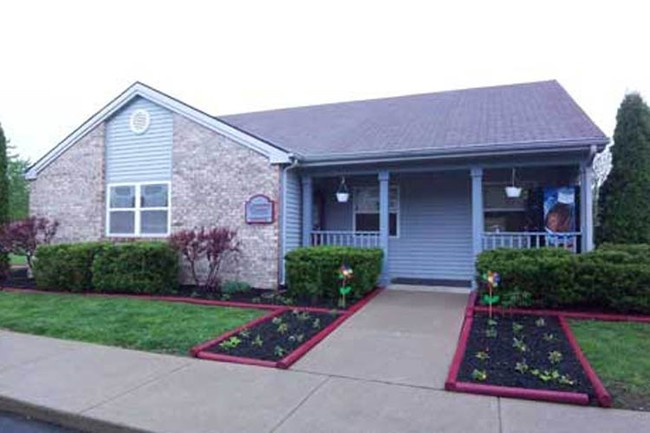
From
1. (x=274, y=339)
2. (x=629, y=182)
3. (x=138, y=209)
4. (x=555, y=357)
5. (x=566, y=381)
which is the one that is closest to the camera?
(x=566, y=381)

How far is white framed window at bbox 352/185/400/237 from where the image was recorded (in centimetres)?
1278

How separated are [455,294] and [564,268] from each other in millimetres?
2491

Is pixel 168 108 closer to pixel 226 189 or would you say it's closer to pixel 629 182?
pixel 226 189

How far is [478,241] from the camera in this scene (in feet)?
33.5

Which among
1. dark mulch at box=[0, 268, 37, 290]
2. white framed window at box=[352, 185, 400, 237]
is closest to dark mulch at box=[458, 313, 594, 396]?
white framed window at box=[352, 185, 400, 237]

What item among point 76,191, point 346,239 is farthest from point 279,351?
point 76,191

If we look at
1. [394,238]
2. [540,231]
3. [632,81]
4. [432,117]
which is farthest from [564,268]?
[632,81]

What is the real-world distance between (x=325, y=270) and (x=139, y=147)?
20.9ft

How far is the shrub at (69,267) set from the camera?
10.9m

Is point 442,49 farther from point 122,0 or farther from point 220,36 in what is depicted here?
point 122,0

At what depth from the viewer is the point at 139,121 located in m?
12.6

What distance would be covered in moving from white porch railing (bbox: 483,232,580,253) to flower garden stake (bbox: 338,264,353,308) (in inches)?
127

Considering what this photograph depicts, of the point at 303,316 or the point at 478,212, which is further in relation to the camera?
the point at 478,212

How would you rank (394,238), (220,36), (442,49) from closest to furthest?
(394,238)
(220,36)
(442,49)
